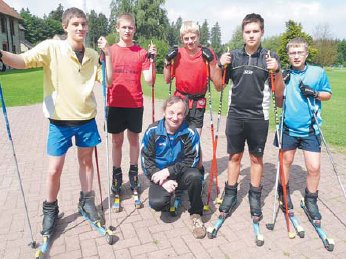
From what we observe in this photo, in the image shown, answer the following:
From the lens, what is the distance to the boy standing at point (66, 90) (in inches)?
134

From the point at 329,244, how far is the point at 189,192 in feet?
5.16

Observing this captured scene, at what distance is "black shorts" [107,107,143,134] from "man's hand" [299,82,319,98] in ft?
6.67

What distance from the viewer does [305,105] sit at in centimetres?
385

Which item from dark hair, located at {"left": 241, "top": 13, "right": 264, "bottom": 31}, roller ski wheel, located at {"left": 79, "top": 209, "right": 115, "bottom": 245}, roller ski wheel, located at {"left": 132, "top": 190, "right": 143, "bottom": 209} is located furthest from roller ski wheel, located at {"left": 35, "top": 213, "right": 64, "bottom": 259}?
dark hair, located at {"left": 241, "top": 13, "right": 264, "bottom": 31}

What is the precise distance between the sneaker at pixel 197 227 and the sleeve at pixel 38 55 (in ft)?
7.77

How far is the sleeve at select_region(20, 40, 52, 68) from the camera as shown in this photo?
3.23 metres

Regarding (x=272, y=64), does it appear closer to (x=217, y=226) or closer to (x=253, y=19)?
(x=253, y=19)

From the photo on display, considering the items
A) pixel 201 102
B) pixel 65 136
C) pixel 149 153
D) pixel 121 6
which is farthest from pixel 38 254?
pixel 121 6

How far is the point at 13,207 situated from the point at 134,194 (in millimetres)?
1597

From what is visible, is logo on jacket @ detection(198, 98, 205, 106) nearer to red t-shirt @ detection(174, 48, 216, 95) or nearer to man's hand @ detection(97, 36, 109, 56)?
red t-shirt @ detection(174, 48, 216, 95)

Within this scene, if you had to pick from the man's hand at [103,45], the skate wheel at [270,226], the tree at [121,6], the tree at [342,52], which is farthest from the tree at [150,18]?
the tree at [342,52]

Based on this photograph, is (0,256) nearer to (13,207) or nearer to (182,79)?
(13,207)

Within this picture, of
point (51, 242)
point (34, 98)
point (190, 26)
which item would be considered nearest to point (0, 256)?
point (51, 242)

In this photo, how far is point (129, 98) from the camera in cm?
431
